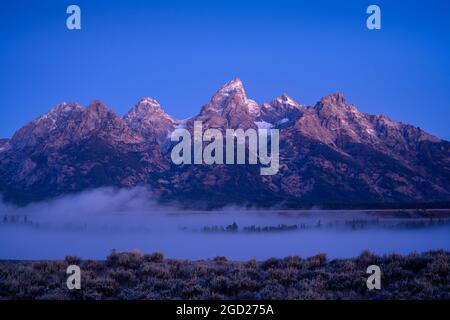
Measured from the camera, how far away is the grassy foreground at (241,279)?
56.5 feet

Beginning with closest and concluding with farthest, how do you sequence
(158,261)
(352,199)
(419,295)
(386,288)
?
(419,295) < (386,288) < (158,261) < (352,199)

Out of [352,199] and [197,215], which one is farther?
[352,199]

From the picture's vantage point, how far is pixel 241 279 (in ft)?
62.1

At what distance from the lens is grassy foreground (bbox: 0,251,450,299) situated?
17.2m

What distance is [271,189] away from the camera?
648 feet

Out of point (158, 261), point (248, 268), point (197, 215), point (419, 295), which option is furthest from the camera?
point (197, 215)
